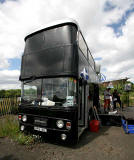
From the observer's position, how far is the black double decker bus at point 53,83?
3637mm

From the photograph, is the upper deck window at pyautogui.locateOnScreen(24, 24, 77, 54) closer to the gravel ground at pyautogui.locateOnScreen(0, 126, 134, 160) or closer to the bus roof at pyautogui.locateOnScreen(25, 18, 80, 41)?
the bus roof at pyautogui.locateOnScreen(25, 18, 80, 41)

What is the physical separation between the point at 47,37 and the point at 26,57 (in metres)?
1.15

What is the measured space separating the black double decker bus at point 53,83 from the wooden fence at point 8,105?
18.6 feet

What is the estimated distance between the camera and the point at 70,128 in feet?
11.5

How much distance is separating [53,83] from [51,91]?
270 mm

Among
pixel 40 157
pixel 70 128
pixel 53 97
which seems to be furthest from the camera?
pixel 53 97

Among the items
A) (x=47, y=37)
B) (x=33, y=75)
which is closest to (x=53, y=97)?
(x=33, y=75)

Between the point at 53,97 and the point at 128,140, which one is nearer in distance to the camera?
the point at 53,97

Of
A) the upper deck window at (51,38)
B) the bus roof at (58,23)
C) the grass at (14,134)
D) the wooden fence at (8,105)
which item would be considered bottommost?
the grass at (14,134)

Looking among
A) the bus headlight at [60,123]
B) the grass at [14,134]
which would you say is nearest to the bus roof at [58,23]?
the bus headlight at [60,123]

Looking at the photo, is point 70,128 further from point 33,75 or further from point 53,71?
point 33,75

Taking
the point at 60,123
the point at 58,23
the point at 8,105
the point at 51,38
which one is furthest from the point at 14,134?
the point at 8,105

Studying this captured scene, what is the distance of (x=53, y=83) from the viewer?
3879 millimetres

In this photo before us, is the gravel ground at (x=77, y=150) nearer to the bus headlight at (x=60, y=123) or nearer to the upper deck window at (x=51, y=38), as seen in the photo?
A: the bus headlight at (x=60, y=123)
